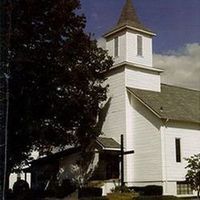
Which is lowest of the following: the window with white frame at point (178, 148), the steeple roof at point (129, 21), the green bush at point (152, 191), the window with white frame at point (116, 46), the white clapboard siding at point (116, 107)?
the green bush at point (152, 191)

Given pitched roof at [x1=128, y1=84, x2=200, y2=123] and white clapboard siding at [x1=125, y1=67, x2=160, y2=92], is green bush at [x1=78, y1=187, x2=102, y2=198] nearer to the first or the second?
pitched roof at [x1=128, y1=84, x2=200, y2=123]

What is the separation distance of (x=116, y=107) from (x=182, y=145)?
6844 mm

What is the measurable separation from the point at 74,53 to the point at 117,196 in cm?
991

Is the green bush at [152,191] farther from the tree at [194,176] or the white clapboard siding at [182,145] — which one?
the white clapboard siding at [182,145]

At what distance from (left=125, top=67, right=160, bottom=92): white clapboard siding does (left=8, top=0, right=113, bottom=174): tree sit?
804 centimetres

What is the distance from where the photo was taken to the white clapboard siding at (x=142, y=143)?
36.4m

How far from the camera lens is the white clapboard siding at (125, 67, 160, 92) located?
1591 inches

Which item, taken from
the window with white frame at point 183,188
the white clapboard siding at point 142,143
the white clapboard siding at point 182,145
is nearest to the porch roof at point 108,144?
the white clapboard siding at point 142,143

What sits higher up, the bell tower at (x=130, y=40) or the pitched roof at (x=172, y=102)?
the bell tower at (x=130, y=40)

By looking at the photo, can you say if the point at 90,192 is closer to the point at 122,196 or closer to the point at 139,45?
the point at 122,196

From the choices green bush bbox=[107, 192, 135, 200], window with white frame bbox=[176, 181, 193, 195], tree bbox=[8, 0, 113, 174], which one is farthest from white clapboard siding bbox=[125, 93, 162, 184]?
green bush bbox=[107, 192, 135, 200]

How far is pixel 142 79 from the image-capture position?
41.3 metres

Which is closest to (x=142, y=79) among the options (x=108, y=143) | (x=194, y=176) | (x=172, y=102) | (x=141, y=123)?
(x=172, y=102)

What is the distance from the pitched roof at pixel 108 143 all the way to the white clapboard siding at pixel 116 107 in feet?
2.33
